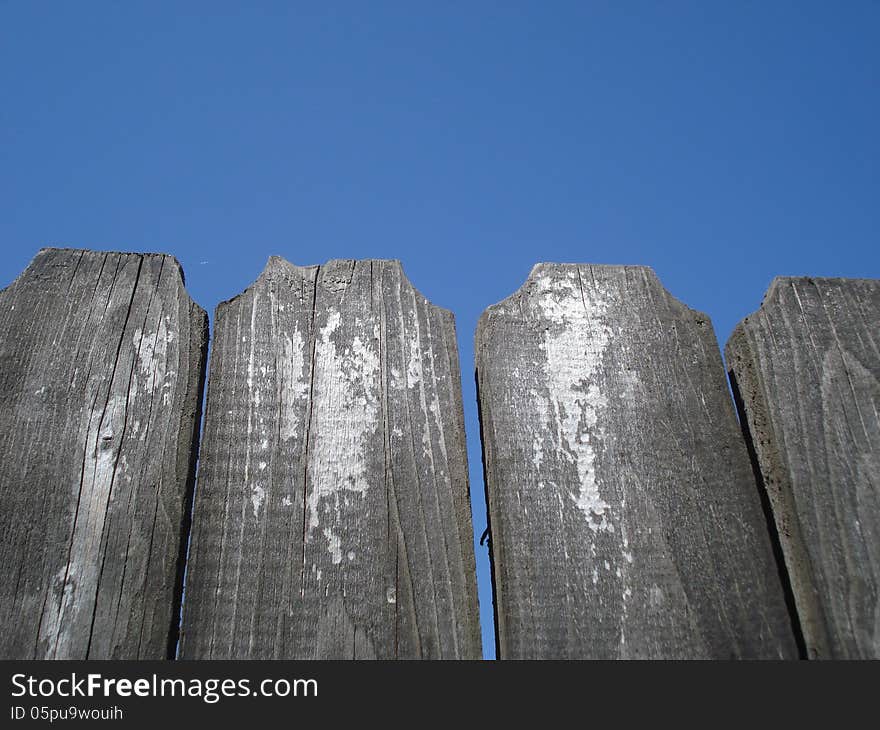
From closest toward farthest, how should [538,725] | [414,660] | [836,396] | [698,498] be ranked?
[538,725] < [414,660] < [698,498] < [836,396]

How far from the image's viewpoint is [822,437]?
5.08 feet

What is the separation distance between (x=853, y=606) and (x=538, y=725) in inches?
25.0

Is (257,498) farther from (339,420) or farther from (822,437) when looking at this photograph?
(822,437)

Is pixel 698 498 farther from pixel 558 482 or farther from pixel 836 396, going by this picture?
pixel 836 396

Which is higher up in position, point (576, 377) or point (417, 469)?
point (576, 377)

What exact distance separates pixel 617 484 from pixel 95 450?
1.05 metres

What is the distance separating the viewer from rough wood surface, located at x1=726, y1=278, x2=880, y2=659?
138cm

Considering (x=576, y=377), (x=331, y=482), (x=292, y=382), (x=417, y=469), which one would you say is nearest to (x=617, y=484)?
(x=576, y=377)

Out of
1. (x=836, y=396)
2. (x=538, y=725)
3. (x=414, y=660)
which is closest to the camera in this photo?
(x=538, y=725)

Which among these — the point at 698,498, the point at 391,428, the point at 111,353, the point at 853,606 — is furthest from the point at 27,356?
the point at 853,606

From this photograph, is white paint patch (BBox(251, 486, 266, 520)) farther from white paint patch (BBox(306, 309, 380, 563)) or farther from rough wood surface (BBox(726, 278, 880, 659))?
rough wood surface (BBox(726, 278, 880, 659))

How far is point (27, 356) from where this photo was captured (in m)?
1.62

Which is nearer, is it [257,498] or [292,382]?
[257,498]

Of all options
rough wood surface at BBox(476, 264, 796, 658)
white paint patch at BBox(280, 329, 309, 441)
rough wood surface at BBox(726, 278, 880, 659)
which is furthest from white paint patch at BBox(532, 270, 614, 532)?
white paint patch at BBox(280, 329, 309, 441)
